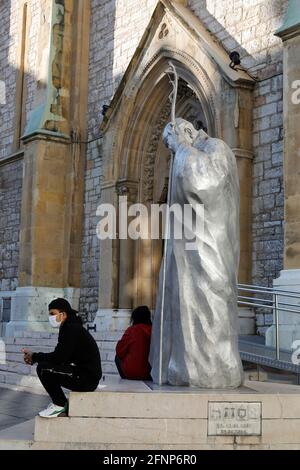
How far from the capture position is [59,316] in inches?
207

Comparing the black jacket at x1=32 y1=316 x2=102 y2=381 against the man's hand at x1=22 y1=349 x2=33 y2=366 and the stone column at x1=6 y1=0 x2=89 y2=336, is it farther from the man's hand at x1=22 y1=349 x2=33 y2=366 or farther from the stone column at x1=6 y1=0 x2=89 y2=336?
the stone column at x1=6 y1=0 x2=89 y2=336

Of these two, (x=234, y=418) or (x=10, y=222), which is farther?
(x=10, y=222)

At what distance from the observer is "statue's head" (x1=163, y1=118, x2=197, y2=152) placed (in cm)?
591

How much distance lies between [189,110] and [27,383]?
6.42 m

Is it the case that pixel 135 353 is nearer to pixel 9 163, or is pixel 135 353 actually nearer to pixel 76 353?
pixel 76 353

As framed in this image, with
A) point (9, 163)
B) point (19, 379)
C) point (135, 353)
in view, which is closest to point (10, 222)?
point (9, 163)

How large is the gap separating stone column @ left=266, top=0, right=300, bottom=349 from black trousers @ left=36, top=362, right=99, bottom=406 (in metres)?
4.86

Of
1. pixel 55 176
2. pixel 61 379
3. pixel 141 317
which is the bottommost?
pixel 61 379

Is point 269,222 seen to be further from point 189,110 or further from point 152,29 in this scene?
point 152,29

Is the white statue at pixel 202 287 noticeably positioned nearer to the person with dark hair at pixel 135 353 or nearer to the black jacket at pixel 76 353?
the person with dark hair at pixel 135 353

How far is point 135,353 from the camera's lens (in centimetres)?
596

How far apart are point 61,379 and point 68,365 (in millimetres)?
109

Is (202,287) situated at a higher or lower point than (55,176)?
lower

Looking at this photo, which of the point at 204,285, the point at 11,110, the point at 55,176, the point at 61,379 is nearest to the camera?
the point at 61,379
